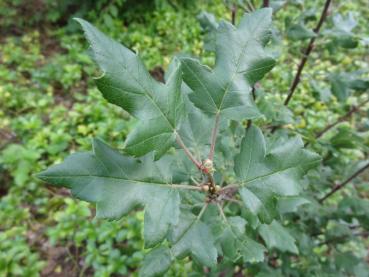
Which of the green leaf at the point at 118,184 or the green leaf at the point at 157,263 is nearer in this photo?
the green leaf at the point at 118,184

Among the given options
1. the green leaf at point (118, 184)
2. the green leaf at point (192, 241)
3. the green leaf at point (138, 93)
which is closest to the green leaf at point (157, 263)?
the green leaf at point (192, 241)

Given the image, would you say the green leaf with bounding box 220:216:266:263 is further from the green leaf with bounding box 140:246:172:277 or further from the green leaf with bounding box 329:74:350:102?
the green leaf with bounding box 329:74:350:102

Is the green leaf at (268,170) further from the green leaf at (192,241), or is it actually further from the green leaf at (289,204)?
the green leaf at (289,204)

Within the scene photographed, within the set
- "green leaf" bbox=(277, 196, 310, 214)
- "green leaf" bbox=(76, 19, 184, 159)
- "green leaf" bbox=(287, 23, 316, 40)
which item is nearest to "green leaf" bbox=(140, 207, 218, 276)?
"green leaf" bbox=(76, 19, 184, 159)

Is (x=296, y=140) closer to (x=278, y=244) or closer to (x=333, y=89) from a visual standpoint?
(x=278, y=244)

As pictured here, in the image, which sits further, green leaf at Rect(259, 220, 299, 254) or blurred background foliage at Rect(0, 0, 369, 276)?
blurred background foliage at Rect(0, 0, 369, 276)

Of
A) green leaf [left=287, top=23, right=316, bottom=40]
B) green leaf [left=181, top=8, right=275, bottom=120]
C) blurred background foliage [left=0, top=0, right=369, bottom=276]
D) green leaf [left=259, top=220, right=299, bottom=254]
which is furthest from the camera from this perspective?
blurred background foliage [left=0, top=0, right=369, bottom=276]
